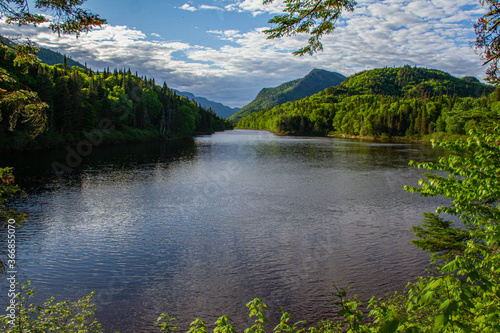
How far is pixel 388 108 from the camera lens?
130250mm

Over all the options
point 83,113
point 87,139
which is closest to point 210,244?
point 87,139

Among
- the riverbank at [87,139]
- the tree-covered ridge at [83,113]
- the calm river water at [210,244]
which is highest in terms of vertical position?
the tree-covered ridge at [83,113]

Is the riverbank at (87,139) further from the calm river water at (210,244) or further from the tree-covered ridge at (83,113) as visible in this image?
the calm river water at (210,244)

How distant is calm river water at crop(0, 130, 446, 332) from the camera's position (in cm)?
1081

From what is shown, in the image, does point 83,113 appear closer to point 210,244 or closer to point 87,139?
point 87,139

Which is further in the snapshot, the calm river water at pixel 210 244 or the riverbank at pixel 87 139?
the riverbank at pixel 87 139

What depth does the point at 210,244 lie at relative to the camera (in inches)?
602

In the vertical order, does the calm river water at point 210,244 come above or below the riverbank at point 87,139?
below

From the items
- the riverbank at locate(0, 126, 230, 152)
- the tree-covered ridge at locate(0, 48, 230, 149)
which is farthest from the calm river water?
the tree-covered ridge at locate(0, 48, 230, 149)

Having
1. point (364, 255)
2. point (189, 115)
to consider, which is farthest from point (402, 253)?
point (189, 115)

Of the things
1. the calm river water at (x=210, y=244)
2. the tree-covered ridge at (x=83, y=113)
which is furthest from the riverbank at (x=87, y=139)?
the calm river water at (x=210, y=244)

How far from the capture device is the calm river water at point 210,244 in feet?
35.5

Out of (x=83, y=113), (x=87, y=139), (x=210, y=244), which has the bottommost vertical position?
(x=210, y=244)

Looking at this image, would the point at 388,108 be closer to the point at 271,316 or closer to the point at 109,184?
the point at 109,184
